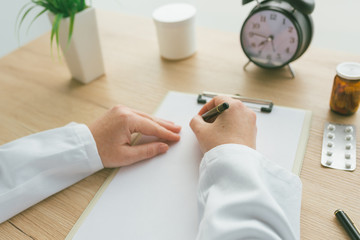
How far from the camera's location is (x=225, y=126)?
0.67 meters

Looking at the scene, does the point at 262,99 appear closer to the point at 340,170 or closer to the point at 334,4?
the point at 340,170

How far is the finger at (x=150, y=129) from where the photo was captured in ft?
2.43

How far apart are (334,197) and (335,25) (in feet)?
2.36

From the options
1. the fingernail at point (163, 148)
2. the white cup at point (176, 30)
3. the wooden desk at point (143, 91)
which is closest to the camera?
the wooden desk at point (143, 91)

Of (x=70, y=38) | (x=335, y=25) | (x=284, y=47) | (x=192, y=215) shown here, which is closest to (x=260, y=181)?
(x=192, y=215)

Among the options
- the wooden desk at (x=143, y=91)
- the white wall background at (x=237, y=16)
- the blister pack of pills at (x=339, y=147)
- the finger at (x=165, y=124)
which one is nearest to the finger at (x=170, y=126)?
the finger at (x=165, y=124)

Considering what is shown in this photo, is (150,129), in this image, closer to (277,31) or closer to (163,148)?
(163,148)

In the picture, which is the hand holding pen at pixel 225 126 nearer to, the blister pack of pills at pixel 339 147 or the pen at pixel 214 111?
the pen at pixel 214 111

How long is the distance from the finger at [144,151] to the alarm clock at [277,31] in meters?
0.40

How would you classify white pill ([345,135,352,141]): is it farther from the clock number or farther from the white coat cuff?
the white coat cuff

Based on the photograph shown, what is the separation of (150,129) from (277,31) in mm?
433

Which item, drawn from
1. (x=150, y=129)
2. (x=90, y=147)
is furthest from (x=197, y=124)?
(x=90, y=147)

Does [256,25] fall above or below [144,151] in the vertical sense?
above

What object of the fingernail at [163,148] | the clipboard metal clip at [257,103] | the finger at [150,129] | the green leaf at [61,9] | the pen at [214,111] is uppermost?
the green leaf at [61,9]
